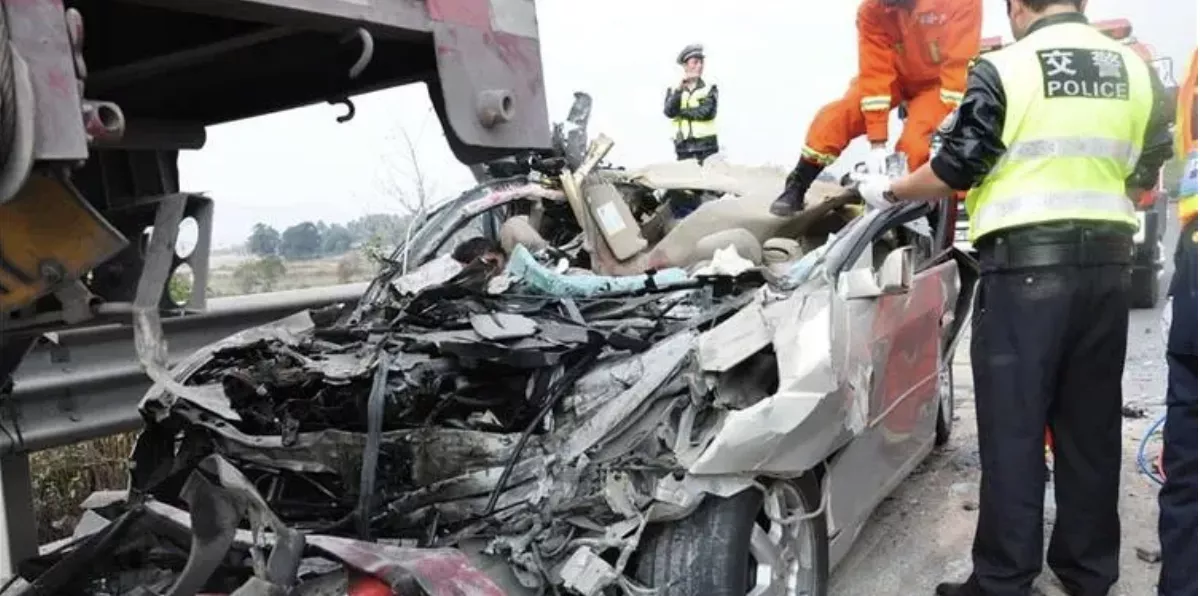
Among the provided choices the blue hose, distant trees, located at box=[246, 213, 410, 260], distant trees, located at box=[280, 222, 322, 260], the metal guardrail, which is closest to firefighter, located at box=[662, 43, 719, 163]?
distant trees, located at box=[246, 213, 410, 260]

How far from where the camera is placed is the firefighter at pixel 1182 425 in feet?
9.16

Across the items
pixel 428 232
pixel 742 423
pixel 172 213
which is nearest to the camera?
pixel 172 213

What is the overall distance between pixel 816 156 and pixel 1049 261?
65.5 inches

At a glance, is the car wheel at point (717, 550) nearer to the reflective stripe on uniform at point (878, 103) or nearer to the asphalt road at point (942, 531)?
the asphalt road at point (942, 531)

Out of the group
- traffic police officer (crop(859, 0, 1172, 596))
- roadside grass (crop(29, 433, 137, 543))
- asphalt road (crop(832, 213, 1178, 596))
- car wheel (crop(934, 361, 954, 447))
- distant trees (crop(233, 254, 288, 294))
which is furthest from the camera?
distant trees (crop(233, 254, 288, 294))

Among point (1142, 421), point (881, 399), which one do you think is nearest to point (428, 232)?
point (881, 399)

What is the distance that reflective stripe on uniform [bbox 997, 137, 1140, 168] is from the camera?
289cm

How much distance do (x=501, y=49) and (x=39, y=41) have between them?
0.88 metres

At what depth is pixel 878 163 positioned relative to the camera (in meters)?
4.71

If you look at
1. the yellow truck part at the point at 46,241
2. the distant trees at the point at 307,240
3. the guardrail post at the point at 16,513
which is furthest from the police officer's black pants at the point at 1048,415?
the distant trees at the point at 307,240

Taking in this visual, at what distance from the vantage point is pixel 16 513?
139 inches

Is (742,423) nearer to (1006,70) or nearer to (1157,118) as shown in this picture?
(1006,70)

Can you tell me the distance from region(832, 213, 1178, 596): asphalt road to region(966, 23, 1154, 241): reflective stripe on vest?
1.34m

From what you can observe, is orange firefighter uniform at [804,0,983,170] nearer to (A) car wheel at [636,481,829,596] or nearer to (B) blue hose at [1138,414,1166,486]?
(B) blue hose at [1138,414,1166,486]
